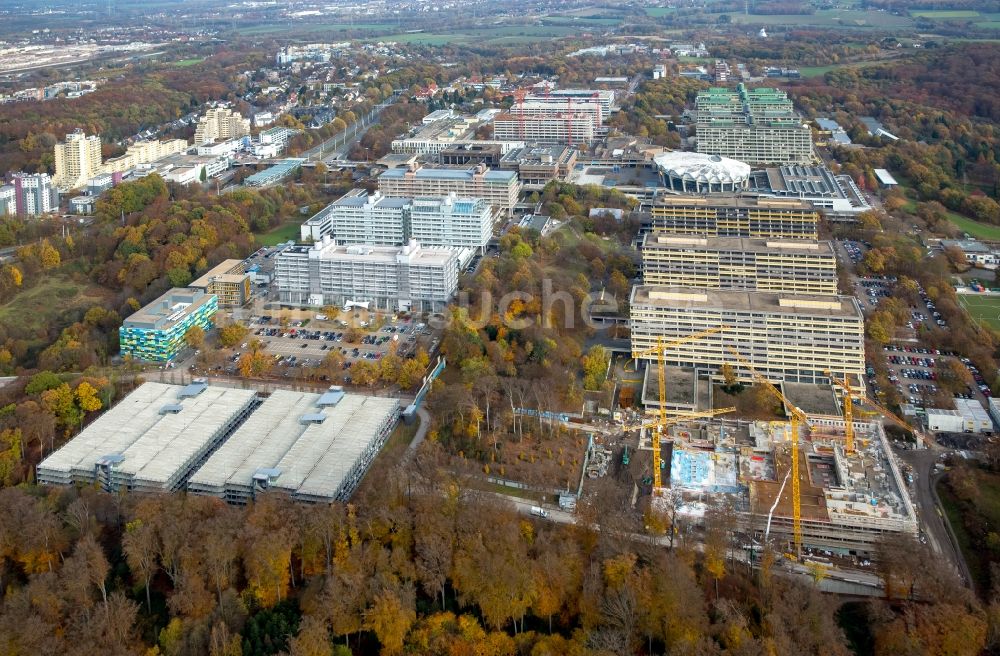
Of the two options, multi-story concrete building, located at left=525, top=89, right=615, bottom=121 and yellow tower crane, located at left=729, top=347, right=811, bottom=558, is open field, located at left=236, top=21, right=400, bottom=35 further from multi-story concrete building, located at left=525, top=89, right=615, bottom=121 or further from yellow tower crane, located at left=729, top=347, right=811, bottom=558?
yellow tower crane, located at left=729, top=347, right=811, bottom=558

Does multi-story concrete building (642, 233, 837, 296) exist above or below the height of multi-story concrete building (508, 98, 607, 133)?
below

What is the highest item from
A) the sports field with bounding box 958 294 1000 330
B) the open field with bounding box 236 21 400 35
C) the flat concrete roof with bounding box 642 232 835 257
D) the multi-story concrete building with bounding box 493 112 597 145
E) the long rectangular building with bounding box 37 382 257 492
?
the open field with bounding box 236 21 400 35

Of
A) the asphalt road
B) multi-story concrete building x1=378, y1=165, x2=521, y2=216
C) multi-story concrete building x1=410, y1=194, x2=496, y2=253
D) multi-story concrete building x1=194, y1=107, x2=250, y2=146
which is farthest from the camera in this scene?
multi-story concrete building x1=194, y1=107, x2=250, y2=146

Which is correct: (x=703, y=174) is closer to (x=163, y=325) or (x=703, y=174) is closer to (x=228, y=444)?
(x=163, y=325)

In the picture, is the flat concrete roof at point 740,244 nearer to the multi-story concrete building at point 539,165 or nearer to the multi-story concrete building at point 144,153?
the multi-story concrete building at point 539,165

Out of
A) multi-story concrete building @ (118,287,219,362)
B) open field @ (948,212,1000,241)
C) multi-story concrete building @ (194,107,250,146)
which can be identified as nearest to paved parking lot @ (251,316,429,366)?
multi-story concrete building @ (118,287,219,362)

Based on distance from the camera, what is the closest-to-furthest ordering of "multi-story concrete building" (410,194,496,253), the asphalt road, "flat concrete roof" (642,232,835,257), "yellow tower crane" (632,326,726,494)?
the asphalt road
"yellow tower crane" (632,326,726,494)
"flat concrete roof" (642,232,835,257)
"multi-story concrete building" (410,194,496,253)

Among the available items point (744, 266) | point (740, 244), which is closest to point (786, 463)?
point (744, 266)
